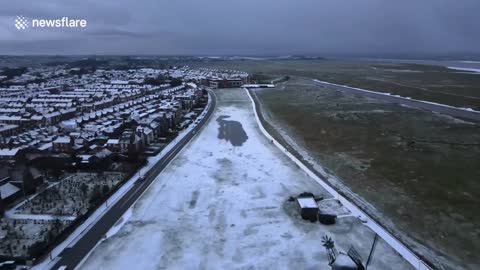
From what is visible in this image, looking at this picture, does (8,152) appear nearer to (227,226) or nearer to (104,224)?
(104,224)

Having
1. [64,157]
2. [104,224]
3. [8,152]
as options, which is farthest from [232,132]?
[104,224]

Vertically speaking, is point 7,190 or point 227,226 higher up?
point 7,190

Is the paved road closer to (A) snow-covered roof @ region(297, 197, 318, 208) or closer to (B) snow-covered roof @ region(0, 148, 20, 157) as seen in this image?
(A) snow-covered roof @ region(297, 197, 318, 208)

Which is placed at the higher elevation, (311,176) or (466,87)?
(466,87)

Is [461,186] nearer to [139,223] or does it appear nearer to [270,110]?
[139,223]

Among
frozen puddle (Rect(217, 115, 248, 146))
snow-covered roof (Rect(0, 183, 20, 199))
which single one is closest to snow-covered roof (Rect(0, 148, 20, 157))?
snow-covered roof (Rect(0, 183, 20, 199))

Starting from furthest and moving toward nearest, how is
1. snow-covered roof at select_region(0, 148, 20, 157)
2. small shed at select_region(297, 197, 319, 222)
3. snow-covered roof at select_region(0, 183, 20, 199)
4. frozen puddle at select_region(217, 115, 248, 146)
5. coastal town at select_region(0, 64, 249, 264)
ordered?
frozen puddle at select_region(217, 115, 248, 146) < snow-covered roof at select_region(0, 148, 20, 157) < snow-covered roof at select_region(0, 183, 20, 199) < small shed at select_region(297, 197, 319, 222) < coastal town at select_region(0, 64, 249, 264)

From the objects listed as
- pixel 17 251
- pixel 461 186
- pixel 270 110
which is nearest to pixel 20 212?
pixel 17 251

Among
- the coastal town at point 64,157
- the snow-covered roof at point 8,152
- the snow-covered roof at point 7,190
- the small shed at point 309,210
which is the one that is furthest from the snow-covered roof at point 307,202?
the snow-covered roof at point 8,152
